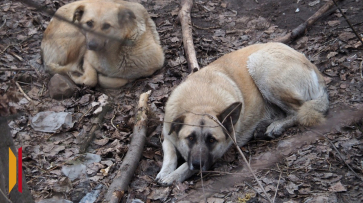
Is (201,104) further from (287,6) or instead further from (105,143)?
(287,6)

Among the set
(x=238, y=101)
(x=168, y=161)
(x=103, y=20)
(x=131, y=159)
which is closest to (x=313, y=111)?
(x=238, y=101)

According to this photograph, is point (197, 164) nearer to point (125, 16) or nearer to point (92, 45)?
point (92, 45)

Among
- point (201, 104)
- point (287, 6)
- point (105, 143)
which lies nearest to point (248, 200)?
point (201, 104)

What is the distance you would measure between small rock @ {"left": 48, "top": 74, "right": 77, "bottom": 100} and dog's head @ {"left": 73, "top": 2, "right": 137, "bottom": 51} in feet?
2.30

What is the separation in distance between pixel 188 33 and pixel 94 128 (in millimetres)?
2990

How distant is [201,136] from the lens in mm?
4141

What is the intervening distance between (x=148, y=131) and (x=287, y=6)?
4.61 m

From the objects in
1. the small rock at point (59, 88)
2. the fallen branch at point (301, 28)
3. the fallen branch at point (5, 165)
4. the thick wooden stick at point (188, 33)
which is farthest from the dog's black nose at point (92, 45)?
the fallen branch at point (5, 165)

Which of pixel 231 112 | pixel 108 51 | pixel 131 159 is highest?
pixel 231 112

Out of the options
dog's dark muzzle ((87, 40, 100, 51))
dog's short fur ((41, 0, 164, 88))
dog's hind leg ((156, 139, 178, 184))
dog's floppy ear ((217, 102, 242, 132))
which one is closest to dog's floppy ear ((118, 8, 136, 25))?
dog's short fur ((41, 0, 164, 88))

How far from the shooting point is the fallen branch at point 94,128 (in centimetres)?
465

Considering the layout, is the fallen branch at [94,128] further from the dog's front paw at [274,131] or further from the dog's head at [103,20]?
the dog's front paw at [274,131]

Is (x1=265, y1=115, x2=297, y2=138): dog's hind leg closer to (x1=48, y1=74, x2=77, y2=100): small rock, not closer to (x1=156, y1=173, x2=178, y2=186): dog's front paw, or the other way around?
(x1=156, y1=173, x2=178, y2=186): dog's front paw

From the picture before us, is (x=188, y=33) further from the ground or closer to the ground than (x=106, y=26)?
closer to the ground
